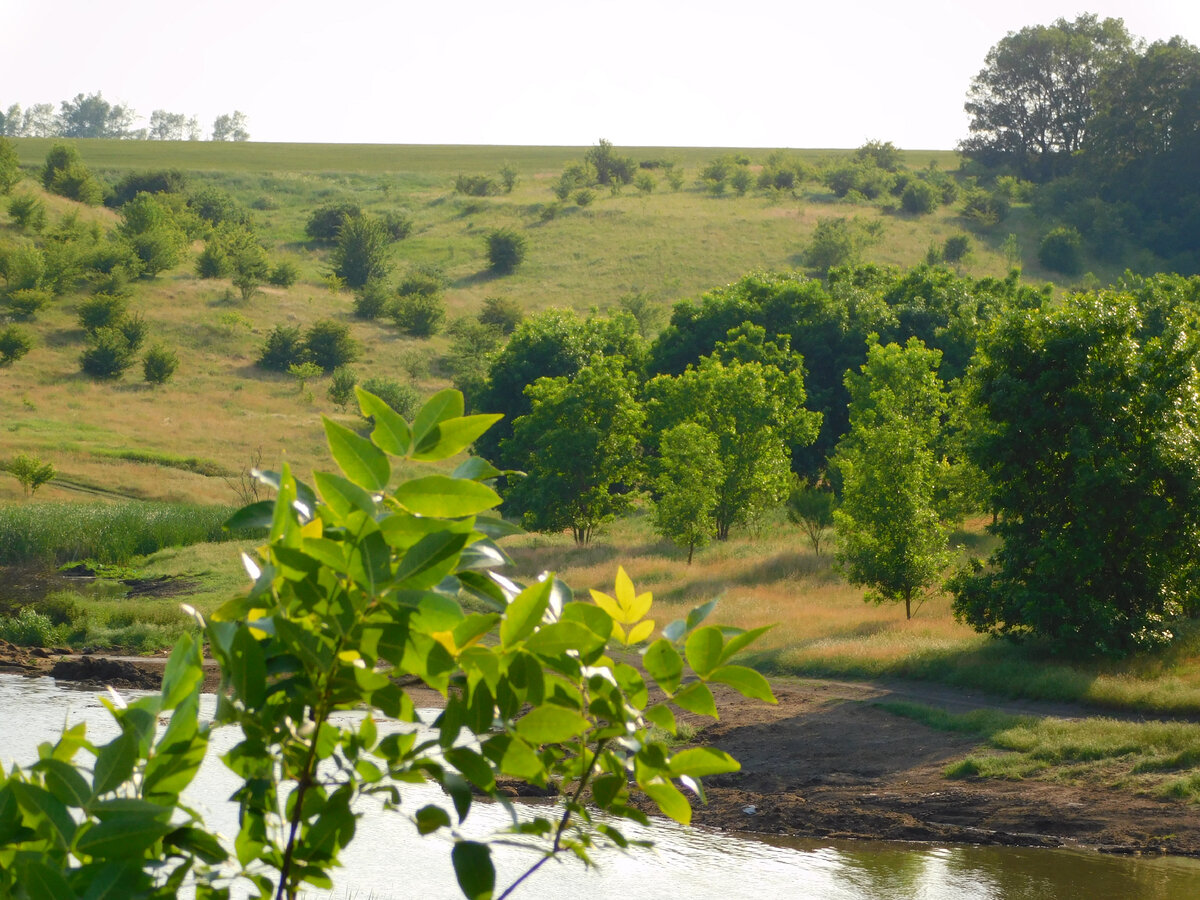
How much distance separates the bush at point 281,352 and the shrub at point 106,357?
7.31m

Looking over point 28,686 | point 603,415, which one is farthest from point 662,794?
point 603,415

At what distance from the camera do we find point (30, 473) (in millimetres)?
40000

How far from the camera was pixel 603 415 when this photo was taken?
36906 mm

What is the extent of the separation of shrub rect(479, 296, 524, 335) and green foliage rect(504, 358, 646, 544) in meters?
31.3

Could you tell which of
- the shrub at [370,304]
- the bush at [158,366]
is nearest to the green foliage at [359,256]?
the shrub at [370,304]

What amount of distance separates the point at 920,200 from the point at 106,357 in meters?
59.9

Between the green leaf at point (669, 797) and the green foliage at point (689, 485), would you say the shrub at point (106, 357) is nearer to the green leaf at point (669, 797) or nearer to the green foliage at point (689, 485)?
the green foliage at point (689, 485)

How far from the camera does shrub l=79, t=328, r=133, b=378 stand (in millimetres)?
56156

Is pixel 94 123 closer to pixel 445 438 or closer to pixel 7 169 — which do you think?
pixel 7 169

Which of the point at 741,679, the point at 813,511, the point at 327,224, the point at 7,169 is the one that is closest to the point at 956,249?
the point at 327,224

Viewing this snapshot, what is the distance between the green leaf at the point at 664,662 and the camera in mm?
1644

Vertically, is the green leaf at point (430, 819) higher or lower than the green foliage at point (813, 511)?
higher

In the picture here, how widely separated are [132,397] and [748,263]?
42.1 meters

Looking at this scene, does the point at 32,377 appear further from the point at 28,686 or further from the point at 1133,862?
the point at 1133,862
